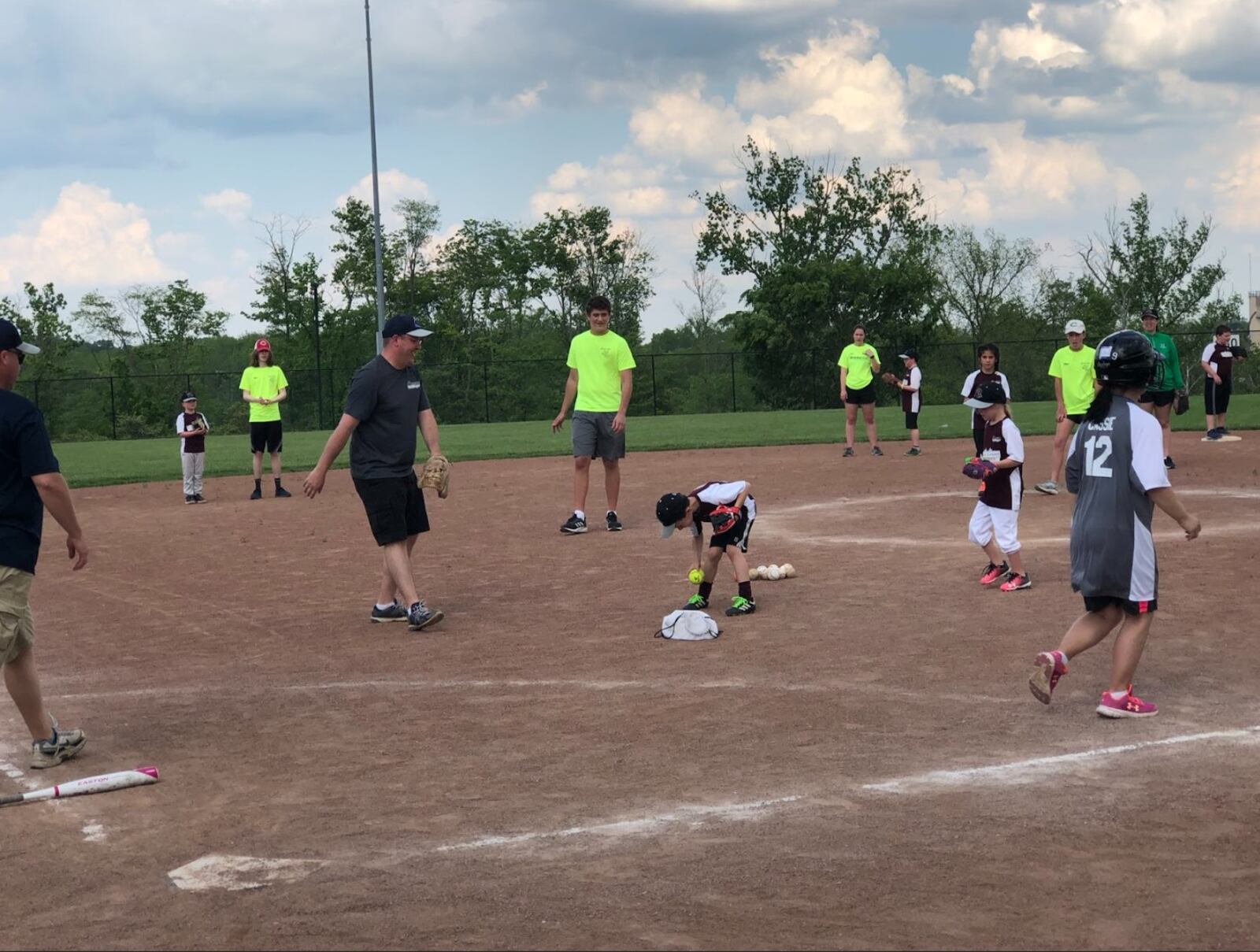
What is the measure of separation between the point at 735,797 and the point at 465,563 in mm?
7412

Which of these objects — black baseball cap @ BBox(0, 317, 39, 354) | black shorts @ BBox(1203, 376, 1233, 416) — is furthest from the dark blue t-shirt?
black shorts @ BBox(1203, 376, 1233, 416)

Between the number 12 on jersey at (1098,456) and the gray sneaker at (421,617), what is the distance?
182 inches

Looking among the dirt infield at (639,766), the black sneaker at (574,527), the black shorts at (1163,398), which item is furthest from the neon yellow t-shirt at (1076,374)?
the black sneaker at (574,527)

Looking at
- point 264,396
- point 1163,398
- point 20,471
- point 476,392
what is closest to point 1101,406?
point 20,471

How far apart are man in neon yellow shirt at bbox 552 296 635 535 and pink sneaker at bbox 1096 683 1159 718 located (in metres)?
7.82

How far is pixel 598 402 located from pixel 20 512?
8267mm

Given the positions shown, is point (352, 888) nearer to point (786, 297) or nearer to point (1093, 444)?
point (1093, 444)

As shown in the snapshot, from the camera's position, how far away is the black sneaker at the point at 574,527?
14.6 m

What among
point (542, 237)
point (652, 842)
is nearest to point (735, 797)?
point (652, 842)

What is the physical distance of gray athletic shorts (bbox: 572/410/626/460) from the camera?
14344 mm

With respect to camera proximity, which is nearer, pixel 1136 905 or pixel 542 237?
pixel 1136 905

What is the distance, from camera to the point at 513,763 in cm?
654

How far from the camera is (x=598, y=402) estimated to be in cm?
1440

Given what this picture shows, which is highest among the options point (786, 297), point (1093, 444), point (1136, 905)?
point (786, 297)
